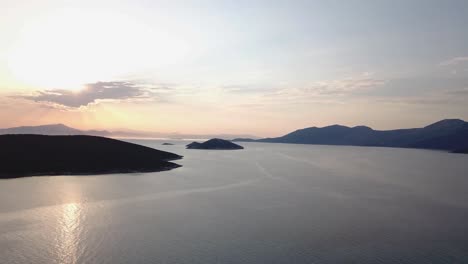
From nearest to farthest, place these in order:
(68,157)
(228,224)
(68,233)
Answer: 1. (68,233)
2. (228,224)
3. (68,157)

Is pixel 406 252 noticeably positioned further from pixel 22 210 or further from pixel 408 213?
pixel 22 210

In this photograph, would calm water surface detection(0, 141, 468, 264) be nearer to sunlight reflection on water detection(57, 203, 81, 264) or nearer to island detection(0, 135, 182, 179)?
sunlight reflection on water detection(57, 203, 81, 264)

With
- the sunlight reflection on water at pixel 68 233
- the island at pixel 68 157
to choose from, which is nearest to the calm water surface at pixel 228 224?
the sunlight reflection on water at pixel 68 233

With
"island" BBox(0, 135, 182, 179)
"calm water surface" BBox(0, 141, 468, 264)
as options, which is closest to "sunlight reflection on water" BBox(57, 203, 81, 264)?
"calm water surface" BBox(0, 141, 468, 264)

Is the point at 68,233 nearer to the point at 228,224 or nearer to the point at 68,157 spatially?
the point at 228,224

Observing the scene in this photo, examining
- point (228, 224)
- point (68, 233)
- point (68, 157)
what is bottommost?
point (228, 224)

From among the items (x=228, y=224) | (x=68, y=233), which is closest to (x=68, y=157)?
(x=68, y=233)
